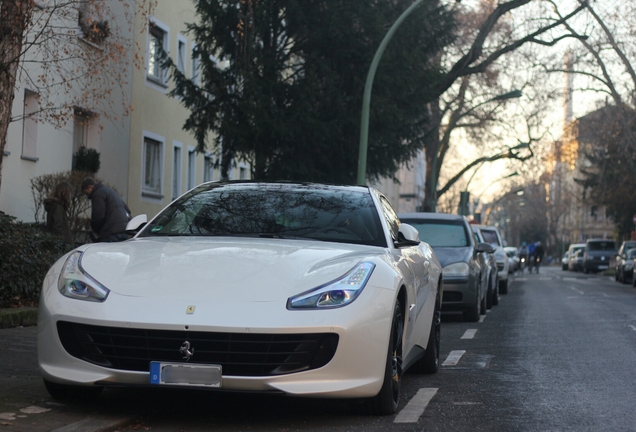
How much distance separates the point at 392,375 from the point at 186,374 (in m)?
1.33

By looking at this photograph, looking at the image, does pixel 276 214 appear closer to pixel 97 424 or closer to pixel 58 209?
pixel 97 424

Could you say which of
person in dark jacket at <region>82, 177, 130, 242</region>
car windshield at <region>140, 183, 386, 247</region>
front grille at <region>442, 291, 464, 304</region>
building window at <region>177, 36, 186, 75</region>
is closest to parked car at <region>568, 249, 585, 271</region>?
building window at <region>177, 36, 186, 75</region>

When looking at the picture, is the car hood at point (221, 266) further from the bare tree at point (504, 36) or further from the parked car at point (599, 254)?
the parked car at point (599, 254)

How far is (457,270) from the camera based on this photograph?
1473 cm

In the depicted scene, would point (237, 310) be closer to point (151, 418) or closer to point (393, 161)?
point (151, 418)

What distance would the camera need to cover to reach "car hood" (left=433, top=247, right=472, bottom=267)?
48.7 feet

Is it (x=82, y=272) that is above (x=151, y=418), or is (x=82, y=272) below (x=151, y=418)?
above

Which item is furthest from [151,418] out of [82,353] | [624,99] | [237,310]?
[624,99]

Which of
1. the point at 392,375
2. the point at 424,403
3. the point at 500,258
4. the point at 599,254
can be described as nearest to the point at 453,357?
the point at 424,403

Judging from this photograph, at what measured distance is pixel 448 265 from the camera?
1477 cm

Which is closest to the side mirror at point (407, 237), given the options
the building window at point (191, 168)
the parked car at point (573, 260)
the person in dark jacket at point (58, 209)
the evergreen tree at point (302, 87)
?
the person in dark jacket at point (58, 209)

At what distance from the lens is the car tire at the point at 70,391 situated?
6.00 metres

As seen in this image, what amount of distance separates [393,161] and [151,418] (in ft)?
62.7

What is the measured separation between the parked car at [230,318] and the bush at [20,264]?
552 centimetres
